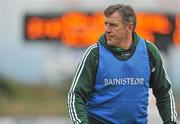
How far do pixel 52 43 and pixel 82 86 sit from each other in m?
11.6

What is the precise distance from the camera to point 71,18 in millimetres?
18109

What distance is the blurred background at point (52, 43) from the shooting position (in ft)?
58.1

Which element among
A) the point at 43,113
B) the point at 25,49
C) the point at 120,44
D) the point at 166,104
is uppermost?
the point at 120,44

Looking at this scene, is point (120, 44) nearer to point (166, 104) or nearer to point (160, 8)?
point (166, 104)

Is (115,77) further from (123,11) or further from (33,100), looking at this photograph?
(33,100)

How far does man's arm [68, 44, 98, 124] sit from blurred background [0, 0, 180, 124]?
36.4 feet

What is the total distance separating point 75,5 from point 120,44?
11.8 metres

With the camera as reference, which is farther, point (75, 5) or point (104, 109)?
point (75, 5)

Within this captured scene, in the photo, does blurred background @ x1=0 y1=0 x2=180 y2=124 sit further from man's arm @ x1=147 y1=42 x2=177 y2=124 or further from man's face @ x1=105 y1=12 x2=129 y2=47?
man's face @ x1=105 y1=12 x2=129 y2=47

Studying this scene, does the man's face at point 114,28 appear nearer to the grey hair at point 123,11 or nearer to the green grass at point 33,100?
the grey hair at point 123,11

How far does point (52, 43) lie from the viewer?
17.9 metres

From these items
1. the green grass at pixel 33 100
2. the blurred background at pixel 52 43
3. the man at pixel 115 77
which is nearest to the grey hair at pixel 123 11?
the man at pixel 115 77

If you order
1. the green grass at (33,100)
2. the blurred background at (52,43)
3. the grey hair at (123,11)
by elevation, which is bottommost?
the green grass at (33,100)

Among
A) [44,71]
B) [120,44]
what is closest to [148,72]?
[120,44]
